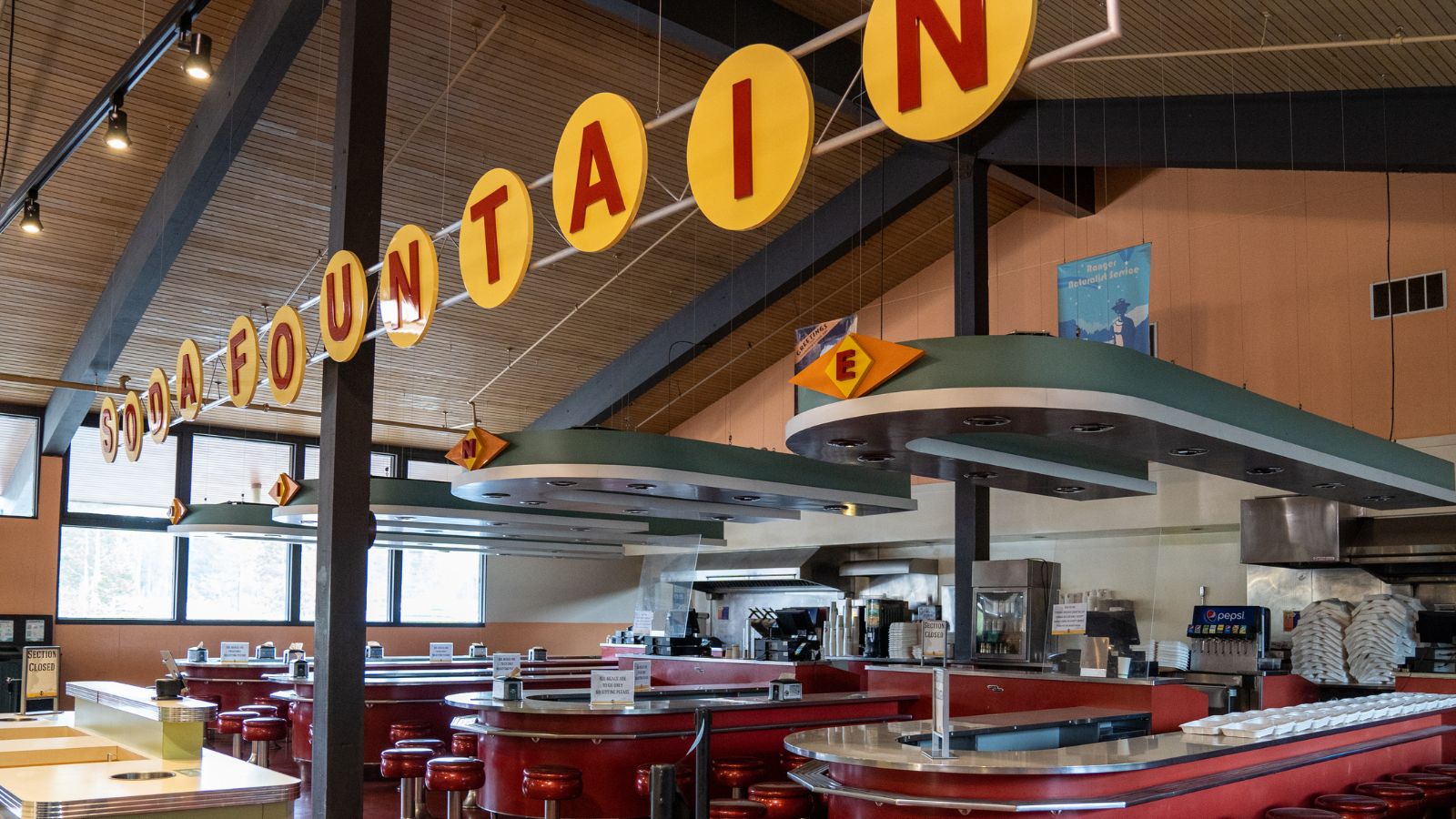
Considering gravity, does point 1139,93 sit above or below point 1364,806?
above

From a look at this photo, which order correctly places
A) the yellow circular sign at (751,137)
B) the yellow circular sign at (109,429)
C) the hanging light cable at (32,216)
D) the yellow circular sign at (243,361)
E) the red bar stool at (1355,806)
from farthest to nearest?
1. the yellow circular sign at (109,429)
2. the hanging light cable at (32,216)
3. the yellow circular sign at (243,361)
4. the red bar stool at (1355,806)
5. the yellow circular sign at (751,137)

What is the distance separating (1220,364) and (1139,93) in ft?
9.44

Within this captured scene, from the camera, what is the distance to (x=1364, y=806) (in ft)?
18.4

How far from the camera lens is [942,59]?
2.87 metres

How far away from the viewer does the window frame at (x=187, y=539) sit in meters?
13.7

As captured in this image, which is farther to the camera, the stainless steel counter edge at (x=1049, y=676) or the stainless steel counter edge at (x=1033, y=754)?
the stainless steel counter edge at (x=1049, y=676)

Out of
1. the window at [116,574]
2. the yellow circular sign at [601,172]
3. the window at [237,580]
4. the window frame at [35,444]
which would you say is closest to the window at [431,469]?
the window at [237,580]

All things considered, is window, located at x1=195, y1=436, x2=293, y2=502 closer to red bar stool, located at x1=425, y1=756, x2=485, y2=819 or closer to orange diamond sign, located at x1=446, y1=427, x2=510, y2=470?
orange diamond sign, located at x1=446, y1=427, x2=510, y2=470

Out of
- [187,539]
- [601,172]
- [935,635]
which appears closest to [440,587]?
[187,539]

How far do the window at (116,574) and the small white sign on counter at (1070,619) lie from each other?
36.6ft

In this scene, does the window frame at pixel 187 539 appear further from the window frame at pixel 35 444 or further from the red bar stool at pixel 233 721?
the red bar stool at pixel 233 721

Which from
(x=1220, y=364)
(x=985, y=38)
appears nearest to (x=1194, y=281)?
(x=1220, y=364)

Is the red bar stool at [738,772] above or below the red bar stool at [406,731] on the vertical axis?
above

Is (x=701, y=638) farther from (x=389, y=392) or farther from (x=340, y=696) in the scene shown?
(x=340, y=696)
